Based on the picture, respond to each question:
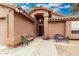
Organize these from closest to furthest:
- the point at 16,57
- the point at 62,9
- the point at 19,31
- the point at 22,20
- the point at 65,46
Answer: the point at 16,57 < the point at 62,9 < the point at 65,46 < the point at 19,31 < the point at 22,20

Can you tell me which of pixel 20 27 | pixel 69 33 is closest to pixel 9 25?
pixel 20 27

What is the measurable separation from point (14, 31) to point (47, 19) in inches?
41.1

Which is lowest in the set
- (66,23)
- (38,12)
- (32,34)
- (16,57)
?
(16,57)

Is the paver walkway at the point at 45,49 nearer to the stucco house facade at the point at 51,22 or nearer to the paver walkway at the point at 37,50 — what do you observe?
the paver walkway at the point at 37,50

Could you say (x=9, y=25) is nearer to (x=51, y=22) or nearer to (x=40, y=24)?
(x=40, y=24)

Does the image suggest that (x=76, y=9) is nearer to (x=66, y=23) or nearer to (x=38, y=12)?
(x=66, y=23)

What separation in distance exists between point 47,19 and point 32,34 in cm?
98

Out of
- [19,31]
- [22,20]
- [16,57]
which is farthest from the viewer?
[22,20]

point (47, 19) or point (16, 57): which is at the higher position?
point (47, 19)

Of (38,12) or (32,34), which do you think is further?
(32,34)

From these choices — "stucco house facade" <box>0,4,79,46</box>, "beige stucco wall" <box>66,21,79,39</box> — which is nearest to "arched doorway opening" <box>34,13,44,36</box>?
"stucco house facade" <box>0,4,79,46</box>

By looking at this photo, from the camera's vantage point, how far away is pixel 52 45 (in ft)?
13.3

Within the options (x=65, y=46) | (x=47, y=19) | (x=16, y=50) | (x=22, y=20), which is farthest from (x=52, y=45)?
(x=22, y=20)

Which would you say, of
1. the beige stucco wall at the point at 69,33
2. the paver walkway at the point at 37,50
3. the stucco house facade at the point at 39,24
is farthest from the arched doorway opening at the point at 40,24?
the beige stucco wall at the point at 69,33
